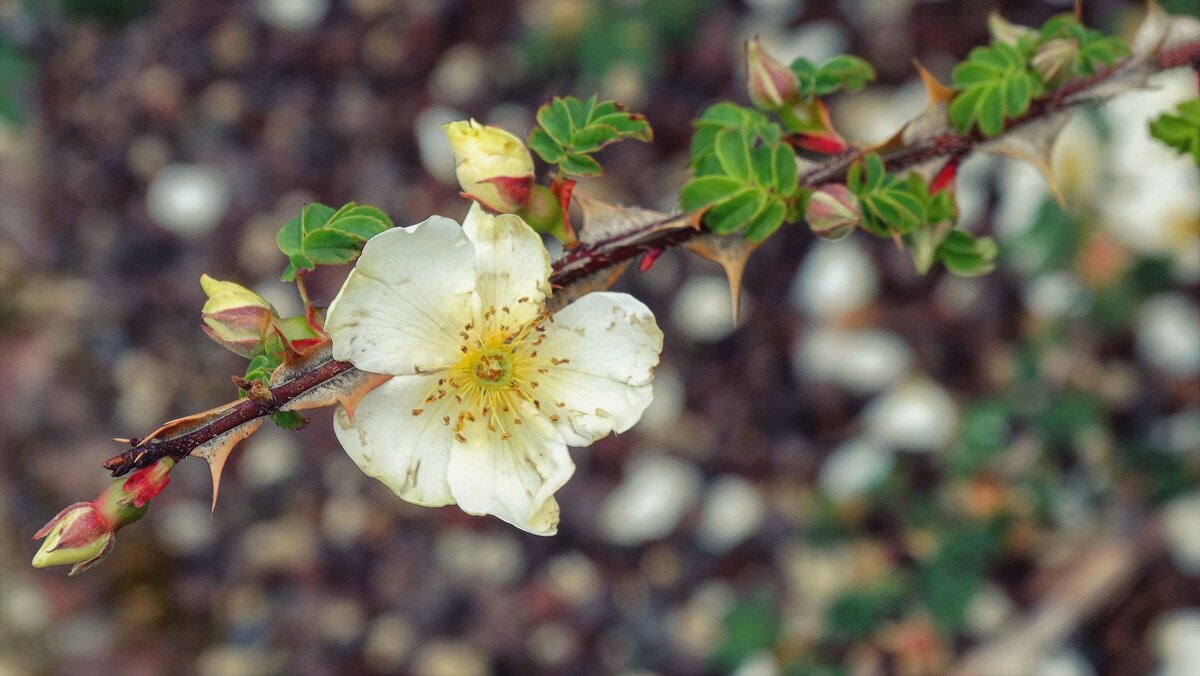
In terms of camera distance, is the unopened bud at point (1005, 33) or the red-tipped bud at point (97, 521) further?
the unopened bud at point (1005, 33)

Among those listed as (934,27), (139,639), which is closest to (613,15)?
(934,27)

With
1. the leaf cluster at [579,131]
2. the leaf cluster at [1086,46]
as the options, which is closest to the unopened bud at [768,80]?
Answer: the leaf cluster at [579,131]

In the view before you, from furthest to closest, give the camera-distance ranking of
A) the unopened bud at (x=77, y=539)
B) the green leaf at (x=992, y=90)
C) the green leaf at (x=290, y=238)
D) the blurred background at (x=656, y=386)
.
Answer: the blurred background at (x=656, y=386) < the green leaf at (x=992, y=90) < the green leaf at (x=290, y=238) < the unopened bud at (x=77, y=539)

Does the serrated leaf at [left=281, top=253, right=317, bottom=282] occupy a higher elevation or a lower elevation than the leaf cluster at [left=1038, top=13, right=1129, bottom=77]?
higher

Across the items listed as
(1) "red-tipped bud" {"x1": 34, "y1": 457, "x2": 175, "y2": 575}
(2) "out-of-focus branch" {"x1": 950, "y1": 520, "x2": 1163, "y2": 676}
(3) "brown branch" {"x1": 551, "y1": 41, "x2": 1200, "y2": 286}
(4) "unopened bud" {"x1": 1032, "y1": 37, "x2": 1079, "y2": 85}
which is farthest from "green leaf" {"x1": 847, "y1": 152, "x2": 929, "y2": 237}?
(2) "out-of-focus branch" {"x1": 950, "y1": 520, "x2": 1163, "y2": 676}

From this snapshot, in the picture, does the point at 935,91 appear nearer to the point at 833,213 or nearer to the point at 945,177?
the point at 945,177

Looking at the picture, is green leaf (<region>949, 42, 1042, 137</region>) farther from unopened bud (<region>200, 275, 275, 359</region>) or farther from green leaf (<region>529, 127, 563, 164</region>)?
unopened bud (<region>200, 275, 275, 359</region>)

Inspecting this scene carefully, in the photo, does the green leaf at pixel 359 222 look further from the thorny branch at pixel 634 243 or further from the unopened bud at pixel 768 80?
the unopened bud at pixel 768 80

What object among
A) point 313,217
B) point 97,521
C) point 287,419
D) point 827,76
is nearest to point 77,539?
point 97,521
